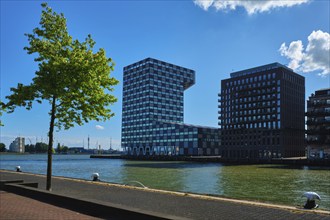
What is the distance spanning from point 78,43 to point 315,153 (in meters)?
117

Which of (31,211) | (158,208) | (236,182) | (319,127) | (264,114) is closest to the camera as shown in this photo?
(31,211)

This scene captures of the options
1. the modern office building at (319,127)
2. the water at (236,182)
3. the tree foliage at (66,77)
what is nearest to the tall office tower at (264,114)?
the modern office building at (319,127)

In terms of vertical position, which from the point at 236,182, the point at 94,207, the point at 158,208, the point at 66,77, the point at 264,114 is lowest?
the point at 236,182

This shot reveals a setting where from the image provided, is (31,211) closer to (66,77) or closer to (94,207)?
(94,207)

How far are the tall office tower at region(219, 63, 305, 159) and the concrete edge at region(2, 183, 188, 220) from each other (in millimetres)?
146664

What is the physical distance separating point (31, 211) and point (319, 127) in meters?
121

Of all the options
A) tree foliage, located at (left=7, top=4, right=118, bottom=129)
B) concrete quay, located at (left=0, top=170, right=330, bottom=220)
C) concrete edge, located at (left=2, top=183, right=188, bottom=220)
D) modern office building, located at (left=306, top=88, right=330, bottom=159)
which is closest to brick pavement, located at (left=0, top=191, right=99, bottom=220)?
concrete quay, located at (left=0, top=170, right=330, bottom=220)

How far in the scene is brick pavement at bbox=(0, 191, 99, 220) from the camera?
11.9 m

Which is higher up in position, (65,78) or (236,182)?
(65,78)

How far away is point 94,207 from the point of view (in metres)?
12.9

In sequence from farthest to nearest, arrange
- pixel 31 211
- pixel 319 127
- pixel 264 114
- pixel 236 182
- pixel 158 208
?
1. pixel 264 114
2. pixel 319 127
3. pixel 236 182
4. pixel 158 208
5. pixel 31 211

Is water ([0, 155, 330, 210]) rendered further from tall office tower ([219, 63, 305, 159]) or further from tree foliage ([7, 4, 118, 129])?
tall office tower ([219, 63, 305, 159])

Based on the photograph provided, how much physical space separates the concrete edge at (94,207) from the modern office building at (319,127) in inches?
4609

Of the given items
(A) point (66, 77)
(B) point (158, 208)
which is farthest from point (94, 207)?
(A) point (66, 77)
